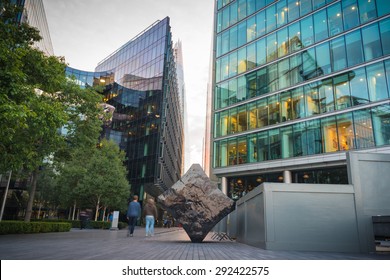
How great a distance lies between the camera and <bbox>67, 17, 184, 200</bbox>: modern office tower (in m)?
46.5

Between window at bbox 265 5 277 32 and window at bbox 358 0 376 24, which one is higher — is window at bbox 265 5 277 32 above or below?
above

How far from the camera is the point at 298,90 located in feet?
87.7

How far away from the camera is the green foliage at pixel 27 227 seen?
544 inches

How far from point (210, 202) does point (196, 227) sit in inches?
49.7

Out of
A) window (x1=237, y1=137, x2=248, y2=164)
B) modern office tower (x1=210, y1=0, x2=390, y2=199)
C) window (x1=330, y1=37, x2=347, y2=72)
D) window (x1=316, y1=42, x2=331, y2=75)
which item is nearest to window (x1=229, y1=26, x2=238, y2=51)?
modern office tower (x1=210, y1=0, x2=390, y2=199)

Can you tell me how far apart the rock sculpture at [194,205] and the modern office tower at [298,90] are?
1456 cm

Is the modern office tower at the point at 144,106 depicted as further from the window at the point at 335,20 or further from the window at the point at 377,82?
the window at the point at 377,82

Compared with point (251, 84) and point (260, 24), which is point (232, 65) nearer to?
point (251, 84)

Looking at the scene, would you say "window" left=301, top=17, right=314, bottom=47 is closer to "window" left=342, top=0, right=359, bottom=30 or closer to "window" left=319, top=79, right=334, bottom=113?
"window" left=342, top=0, right=359, bottom=30

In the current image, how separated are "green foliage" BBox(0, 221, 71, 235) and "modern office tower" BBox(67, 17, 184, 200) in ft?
→ 85.2

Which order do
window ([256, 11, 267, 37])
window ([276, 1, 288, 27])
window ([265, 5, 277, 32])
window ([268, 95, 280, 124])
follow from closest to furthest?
window ([268, 95, 280, 124])
window ([276, 1, 288, 27])
window ([265, 5, 277, 32])
window ([256, 11, 267, 37])

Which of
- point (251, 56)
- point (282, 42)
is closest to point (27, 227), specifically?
point (251, 56)

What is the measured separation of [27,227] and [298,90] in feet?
78.9
